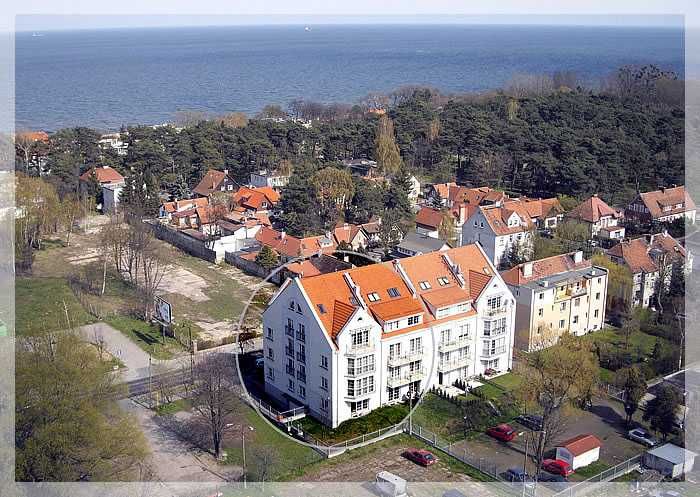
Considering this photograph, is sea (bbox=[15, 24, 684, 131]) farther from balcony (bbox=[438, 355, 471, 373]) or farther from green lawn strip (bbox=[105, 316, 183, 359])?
balcony (bbox=[438, 355, 471, 373])

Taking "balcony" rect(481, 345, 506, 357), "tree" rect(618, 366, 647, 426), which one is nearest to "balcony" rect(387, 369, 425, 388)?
"balcony" rect(481, 345, 506, 357)

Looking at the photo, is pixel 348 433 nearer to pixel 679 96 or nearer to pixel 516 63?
pixel 679 96

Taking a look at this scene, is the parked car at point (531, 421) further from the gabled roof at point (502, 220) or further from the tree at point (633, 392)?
the gabled roof at point (502, 220)

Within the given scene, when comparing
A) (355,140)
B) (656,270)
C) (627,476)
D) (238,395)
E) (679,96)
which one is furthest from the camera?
(679,96)

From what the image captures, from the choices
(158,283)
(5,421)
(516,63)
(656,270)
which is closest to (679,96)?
(656,270)

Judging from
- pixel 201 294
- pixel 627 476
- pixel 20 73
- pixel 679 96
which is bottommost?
pixel 627 476

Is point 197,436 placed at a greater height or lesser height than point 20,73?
lesser
